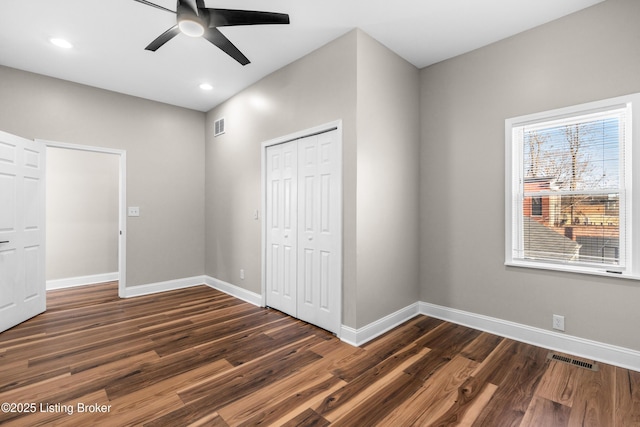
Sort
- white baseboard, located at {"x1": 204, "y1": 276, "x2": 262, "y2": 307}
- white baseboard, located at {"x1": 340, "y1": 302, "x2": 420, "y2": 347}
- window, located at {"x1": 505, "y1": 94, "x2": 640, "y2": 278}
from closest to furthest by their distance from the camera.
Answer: window, located at {"x1": 505, "y1": 94, "x2": 640, "y2": 278}, white baseboard, located at {"x1": 340, "y1": 302, "x2": 420, "y2": 347}, white baseboard, located at {"x1": 204, "y1": 276, "x2": 262, "y2": 307}

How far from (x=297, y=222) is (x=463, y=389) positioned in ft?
7.16

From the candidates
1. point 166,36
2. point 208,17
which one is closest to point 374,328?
point 208,17

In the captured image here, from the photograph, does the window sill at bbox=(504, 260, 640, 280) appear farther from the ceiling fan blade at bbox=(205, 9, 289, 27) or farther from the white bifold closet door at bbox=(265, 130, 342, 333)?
the ceiling fan blade at bbox=(205, 9, 289, 27)

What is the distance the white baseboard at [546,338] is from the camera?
96.7 inches

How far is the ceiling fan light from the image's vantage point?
2209 millimetres

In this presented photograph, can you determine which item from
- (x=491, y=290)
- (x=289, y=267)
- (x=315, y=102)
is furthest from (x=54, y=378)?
(x=491, y=290)

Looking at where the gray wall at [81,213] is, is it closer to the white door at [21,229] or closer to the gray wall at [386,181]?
the white door at [21,229]

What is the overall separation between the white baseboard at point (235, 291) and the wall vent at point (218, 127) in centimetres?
235

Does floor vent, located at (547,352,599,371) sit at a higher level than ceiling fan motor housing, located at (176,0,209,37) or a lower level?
lower

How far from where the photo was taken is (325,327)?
321 cm

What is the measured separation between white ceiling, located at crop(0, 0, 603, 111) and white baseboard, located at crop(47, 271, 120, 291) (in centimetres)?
313

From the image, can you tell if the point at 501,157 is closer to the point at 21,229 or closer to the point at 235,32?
the point at 235,32

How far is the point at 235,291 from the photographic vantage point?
4.49m

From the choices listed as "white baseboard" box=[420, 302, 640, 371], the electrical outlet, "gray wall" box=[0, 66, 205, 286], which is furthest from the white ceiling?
"white baseboard" box=[420, 302, 640, 371]
